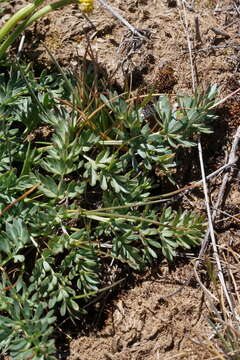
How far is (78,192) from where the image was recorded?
2.99m

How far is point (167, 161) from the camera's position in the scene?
314 cm

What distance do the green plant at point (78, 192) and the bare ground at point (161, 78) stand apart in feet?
0.54

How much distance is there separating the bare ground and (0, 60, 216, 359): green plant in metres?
0.16

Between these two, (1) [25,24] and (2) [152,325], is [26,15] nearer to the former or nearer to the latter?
(1) [25,24]

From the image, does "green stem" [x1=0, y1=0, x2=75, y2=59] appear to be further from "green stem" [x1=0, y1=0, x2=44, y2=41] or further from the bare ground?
the bare ground

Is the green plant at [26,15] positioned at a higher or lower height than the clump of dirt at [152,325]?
higher

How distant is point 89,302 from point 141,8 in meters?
1.87

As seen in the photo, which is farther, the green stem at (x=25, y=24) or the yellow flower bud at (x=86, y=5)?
the green stem at (x=25, y=24)

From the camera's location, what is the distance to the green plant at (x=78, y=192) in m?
2.89

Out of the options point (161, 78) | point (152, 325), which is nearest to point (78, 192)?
point (152, 325)

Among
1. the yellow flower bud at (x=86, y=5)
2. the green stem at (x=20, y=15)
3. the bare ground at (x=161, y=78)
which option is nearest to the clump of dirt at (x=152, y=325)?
the bare ground at (x=161, y=78)

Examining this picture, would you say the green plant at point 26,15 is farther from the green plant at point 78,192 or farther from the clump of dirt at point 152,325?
the clump of dirt at point 152,325

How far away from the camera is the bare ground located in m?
2.97

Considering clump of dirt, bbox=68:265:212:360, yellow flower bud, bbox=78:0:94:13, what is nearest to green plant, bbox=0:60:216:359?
clump of dirt, bbox=68:265:212:360
